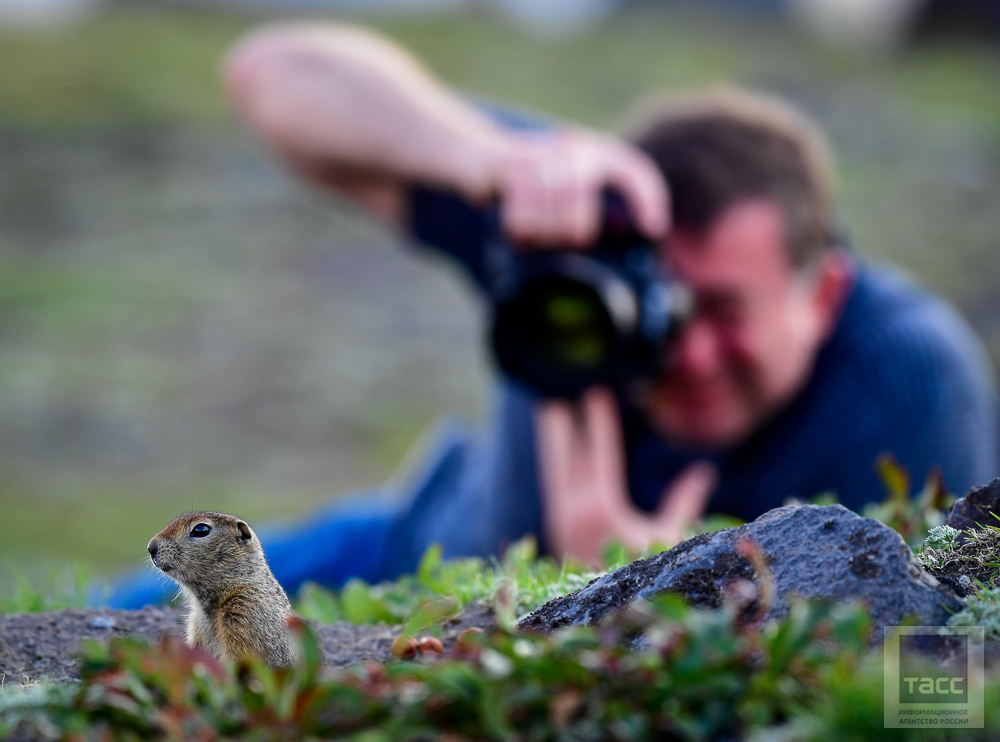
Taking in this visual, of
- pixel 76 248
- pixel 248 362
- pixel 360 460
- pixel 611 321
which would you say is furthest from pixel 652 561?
pixel 76 248

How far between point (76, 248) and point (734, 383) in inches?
520

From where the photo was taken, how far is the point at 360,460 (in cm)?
1248

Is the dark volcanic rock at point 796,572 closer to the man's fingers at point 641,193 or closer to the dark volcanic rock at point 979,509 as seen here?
the dark volcanic rock at point 979,509

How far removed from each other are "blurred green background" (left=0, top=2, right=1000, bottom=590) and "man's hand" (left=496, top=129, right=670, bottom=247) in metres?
5.90

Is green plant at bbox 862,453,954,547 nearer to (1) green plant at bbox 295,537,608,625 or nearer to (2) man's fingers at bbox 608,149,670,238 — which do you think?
(1) green plant at bbox 295,537,608,625

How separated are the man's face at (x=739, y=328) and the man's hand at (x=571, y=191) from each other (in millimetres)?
348

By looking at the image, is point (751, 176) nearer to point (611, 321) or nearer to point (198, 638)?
point (611, 321)

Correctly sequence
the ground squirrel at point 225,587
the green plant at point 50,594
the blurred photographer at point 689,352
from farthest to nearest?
1. the blurred photographer at point 689,352
2. the green plant at point 50,594
3. the ground squirrel at point 225,587

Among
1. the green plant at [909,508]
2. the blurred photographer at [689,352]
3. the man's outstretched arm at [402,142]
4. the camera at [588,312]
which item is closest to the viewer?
the green plant at [909,508]

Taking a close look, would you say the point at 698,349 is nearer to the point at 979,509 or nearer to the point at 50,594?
the point at 979,509

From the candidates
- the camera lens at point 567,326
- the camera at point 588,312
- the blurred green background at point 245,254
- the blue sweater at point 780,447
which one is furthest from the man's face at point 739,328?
the blurred green background at point 245,254

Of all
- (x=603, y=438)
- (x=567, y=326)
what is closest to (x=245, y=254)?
(x=603, y=438)

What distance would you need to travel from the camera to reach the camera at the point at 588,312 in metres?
4.49

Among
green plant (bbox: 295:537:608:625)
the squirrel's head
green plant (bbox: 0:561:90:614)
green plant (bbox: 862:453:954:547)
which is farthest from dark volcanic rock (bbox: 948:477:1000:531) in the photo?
green plant (bbox: 0:561:90:614)
